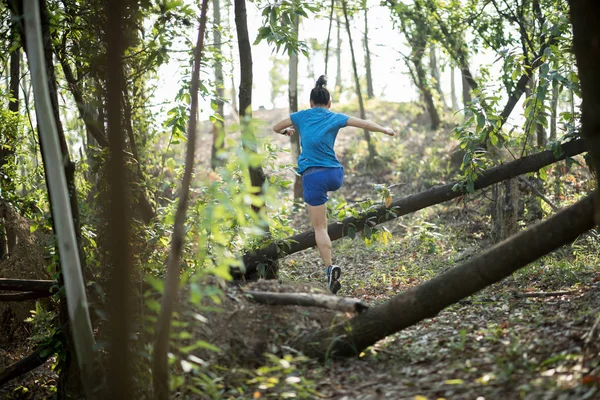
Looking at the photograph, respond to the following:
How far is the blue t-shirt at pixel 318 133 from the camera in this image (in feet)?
21.8

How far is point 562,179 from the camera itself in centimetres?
1149

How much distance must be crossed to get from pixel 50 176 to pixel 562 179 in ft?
32.7

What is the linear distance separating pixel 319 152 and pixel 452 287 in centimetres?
278

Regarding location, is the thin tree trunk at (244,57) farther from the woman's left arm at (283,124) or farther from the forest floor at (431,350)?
the forest floor at (431,350)

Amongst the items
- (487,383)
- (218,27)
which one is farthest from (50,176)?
(218,27)

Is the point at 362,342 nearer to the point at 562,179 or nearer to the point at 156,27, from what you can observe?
the point at 156,27

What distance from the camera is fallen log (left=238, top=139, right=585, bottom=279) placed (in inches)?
285

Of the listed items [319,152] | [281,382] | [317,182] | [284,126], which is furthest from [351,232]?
[281,382]

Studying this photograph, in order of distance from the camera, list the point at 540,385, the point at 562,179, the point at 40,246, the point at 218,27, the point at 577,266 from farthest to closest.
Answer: the point at 562,179
the point at 40,246
the point at 218,27
the point at 577,266
the point at 540,385

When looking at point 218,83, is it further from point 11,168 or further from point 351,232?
point 11,168

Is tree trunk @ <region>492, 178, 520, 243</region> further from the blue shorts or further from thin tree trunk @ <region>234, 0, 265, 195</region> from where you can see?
thin tree trunk @ <region>234, 0, 265, 195</region>

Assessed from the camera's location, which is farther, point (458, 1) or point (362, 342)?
point (458, 1)

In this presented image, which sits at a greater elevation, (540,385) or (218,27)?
(218,27)

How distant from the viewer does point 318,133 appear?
665 cm
